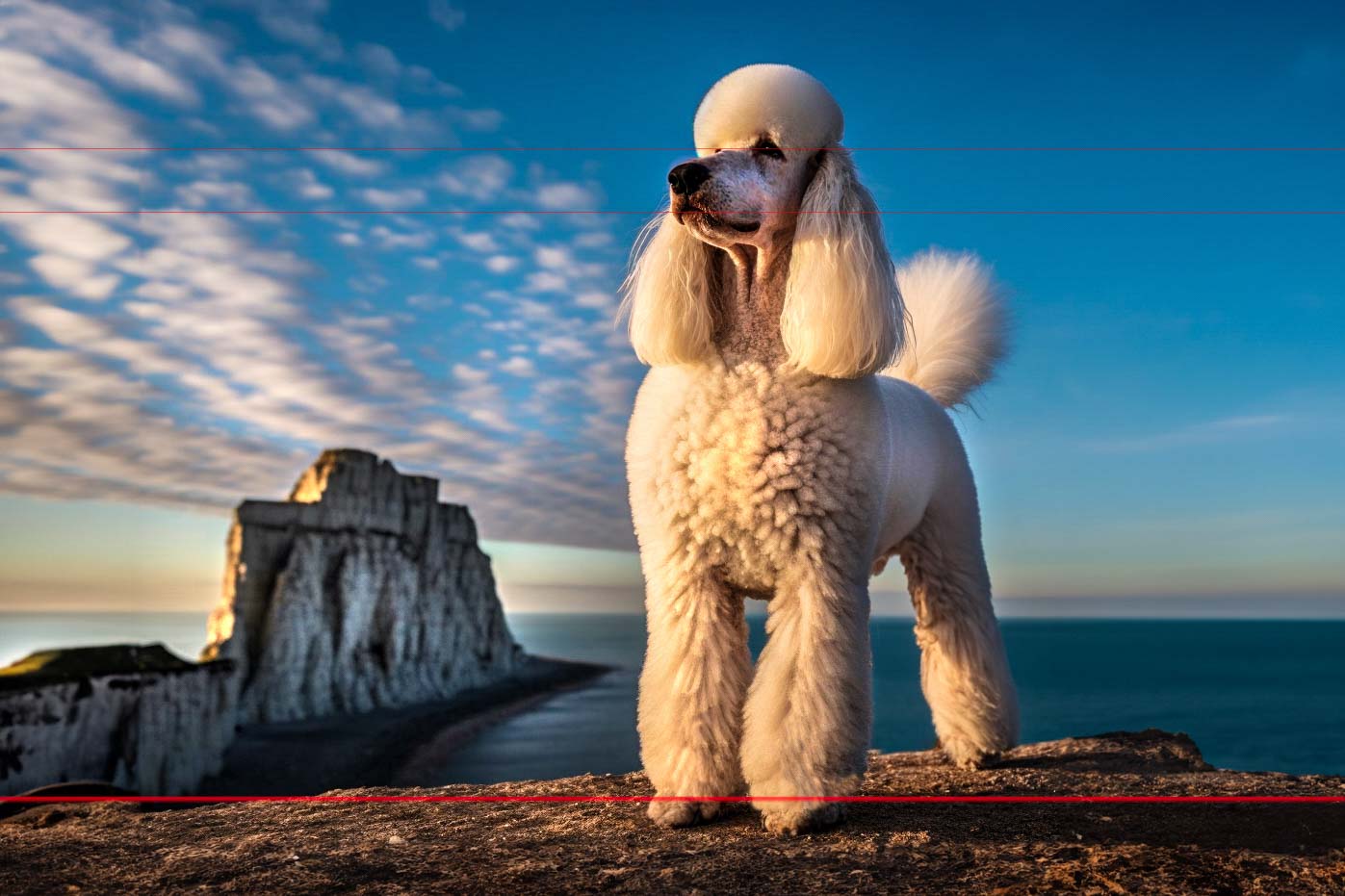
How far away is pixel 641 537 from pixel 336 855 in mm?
1488

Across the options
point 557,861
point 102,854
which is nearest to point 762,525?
point 557,861

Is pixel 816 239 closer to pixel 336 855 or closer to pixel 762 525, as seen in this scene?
pixel 762 525

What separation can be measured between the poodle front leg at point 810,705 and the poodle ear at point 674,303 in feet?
3.01

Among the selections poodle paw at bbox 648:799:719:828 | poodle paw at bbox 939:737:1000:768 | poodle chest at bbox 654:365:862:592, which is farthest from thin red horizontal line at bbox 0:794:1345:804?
poodle chest at bbox 654:365:862:592

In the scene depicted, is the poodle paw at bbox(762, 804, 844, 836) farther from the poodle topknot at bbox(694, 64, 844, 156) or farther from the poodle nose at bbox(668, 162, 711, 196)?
the poodle topknot at bbox(694, 64, 844, 156)

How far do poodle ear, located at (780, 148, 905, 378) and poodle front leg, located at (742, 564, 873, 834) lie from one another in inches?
29.5


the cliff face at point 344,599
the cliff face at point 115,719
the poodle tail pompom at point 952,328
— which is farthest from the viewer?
the cliff face at point 344,599

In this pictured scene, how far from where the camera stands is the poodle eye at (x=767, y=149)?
334cm

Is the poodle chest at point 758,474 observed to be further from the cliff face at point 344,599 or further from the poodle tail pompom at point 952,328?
the cliff face at point 344,599

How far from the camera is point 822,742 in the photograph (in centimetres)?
325

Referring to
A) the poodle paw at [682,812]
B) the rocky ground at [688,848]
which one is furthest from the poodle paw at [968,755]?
the poodle paw at [682,812]

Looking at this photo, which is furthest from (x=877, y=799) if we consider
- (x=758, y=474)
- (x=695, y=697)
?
(x=758, y=474)

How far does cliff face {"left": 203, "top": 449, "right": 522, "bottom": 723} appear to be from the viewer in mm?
30734

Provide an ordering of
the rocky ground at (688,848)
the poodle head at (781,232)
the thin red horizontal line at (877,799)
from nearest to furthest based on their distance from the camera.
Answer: the rocky ground at (688,848), the poodle head at (781,232), the thin red horizontal line at (877,799)
